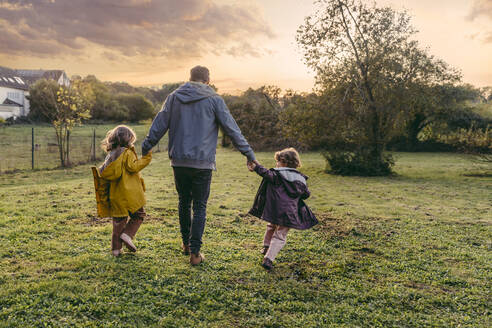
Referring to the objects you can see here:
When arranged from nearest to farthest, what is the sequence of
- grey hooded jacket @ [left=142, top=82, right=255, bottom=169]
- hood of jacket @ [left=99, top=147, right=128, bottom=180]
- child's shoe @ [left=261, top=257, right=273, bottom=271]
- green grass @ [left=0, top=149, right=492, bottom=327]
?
green grass @ [left=0, top=149, right=492, bottom=327], grey hooded jacket @ [left=142, top=82, right=255, bottom=169], hood of jacket @ [left=99, top=147, right=128, bottom=180], child's shoe @ [left=261, top=257, right=273, bottom=271]

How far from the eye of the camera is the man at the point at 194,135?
383cm

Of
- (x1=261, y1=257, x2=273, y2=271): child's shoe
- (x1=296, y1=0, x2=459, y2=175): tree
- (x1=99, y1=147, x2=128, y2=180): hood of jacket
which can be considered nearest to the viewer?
(x1=99, y1=147, x2=128, y2=180): hood of jacket

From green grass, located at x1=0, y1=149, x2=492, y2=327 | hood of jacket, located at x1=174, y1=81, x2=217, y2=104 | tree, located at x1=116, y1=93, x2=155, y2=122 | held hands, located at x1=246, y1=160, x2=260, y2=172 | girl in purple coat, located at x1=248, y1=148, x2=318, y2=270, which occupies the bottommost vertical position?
green grass, located at x1=0, y1=149, x2=492, y2=327

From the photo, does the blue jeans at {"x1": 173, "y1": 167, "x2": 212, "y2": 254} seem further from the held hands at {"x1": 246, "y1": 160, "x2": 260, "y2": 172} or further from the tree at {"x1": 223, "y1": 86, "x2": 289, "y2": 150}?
the tree at {"x1": 223, "y1": 86, "x2": 289, "y2": 150}

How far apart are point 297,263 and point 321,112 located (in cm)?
981

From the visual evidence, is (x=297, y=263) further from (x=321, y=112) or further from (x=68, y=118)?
(x=68, y=118)

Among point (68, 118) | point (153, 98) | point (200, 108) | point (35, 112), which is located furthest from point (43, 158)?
point (153, 98)

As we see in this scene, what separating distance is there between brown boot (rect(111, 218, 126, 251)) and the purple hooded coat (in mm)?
1670

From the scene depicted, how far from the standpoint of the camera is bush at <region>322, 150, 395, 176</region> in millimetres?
14305

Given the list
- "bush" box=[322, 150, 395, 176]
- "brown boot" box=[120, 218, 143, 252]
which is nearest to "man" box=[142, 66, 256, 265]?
"brown boot" box=[120, 218, 143, 252]

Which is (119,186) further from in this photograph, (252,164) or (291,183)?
(291,183)

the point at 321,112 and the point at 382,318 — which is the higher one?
the point at 321,112

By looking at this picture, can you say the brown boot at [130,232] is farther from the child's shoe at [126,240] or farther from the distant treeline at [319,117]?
the distant treeline at [319,117]

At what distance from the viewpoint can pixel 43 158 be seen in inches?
592
